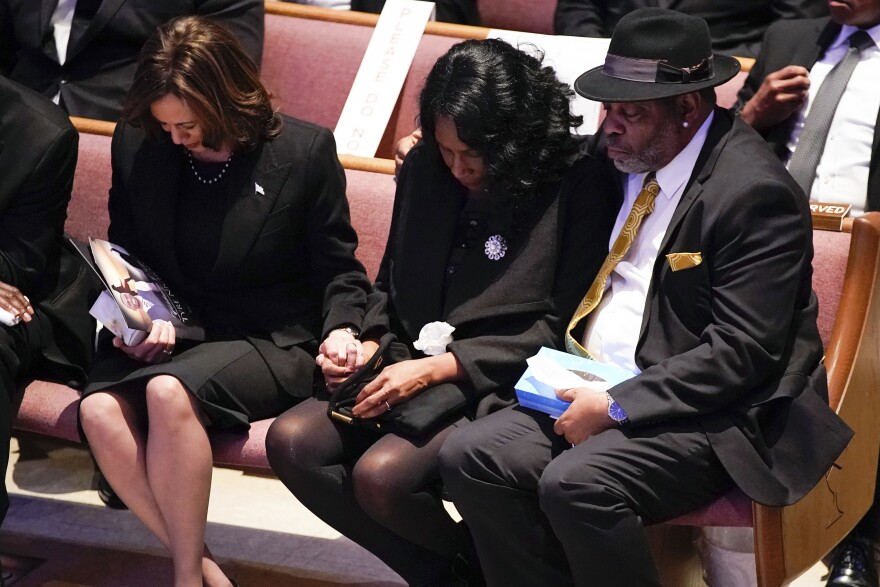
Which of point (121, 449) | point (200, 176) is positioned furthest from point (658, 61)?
point (121, 449)

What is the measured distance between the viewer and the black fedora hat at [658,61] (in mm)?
2723

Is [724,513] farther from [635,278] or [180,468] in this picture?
[180,468]

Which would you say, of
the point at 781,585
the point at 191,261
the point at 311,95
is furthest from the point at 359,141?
A: the point at 781,585

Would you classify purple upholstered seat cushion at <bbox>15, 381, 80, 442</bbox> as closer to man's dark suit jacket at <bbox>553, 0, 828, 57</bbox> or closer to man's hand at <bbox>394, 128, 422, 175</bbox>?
man's hand at <bbox>394, 128, 422, 175</bbox>

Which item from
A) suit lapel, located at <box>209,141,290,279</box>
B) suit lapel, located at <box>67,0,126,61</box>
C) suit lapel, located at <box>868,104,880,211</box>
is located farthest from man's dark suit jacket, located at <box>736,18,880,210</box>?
suit lapel, located at <box>67,0,126,61</box>

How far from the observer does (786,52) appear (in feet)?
12.0

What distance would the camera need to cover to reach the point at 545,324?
9.58 feet

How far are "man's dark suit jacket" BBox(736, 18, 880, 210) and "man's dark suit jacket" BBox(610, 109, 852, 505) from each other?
3.03 ft

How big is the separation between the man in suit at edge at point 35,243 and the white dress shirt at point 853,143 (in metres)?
2.09

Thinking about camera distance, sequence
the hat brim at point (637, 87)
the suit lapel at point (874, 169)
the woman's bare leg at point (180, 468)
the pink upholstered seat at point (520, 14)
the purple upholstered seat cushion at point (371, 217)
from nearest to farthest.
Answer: the hat brim at point (637, 87), the woman's bare leg at point (180, 468), the suit lapel at point (874, 169), the purple upholstered seat cushion at point (371, 217), the pink upholstered seat at point (520, 14)

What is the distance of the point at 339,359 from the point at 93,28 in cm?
181

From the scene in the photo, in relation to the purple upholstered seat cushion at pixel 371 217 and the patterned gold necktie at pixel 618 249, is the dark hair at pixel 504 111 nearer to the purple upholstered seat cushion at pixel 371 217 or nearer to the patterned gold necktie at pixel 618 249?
the patterned gold necktie at pixel 618 249

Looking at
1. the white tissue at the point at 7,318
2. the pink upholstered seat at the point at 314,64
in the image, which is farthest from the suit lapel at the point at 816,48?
the white tissue at the point at 7,318

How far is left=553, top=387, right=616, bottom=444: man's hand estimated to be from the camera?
Answer: 2.65 m
